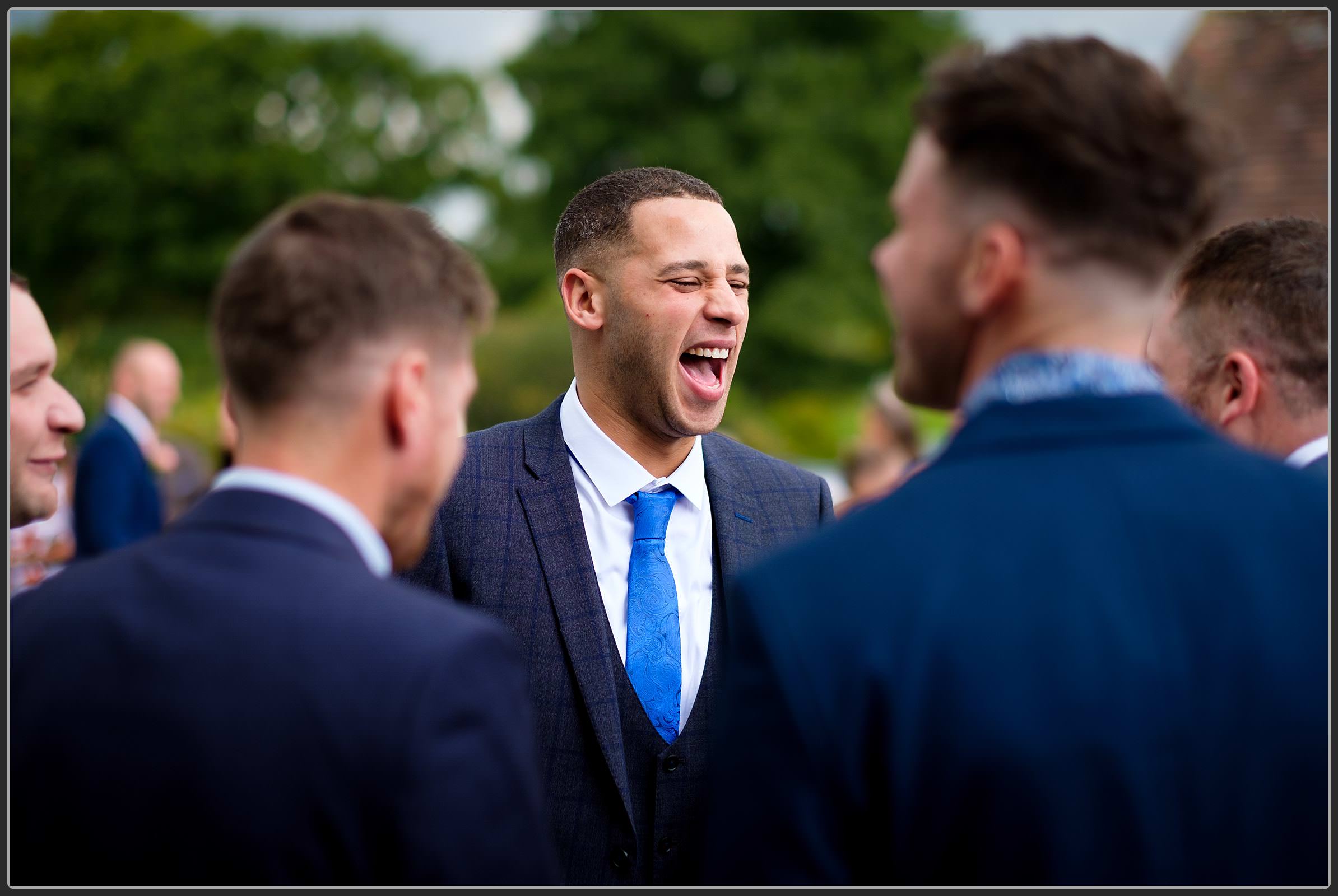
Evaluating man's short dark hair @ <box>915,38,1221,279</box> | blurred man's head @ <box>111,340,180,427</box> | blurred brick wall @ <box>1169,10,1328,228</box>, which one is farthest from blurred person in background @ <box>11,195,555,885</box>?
blurred brick wall @ <box>1169,10,1328,228</box>

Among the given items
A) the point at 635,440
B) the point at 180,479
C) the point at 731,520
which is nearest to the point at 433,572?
the point at 635,440

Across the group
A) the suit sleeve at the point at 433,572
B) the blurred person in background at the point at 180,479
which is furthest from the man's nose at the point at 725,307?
the blurred person in background at the point at 180,479

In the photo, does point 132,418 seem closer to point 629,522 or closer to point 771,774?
point 629,522

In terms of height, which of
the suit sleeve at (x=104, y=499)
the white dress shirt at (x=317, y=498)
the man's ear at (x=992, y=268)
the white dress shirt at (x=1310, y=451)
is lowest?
the suit sleeve at (x=104, y=499)

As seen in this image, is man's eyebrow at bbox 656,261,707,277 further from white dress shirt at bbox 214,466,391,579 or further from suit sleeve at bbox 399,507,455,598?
white dress shirt at bbox 214,466,391,579

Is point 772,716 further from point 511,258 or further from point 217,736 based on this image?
point 511,258

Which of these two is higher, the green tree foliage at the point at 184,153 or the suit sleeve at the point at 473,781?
the green tree foliage at the point at 184,153

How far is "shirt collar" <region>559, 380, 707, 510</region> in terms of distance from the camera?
3.20 meters

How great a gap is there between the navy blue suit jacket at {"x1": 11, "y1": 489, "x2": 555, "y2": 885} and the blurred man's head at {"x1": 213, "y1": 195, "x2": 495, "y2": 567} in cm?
21

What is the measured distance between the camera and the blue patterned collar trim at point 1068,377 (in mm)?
1634

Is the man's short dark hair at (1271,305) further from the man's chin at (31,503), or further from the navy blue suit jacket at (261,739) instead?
the man's chin at (31,503)

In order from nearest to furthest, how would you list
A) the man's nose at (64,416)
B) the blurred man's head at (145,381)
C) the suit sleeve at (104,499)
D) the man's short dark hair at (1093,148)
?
the man's short dark hair at (1093,148)
the man's nose at (64,416)
the suit sleeve at (104,499)
the blurred man's head at (145,381)

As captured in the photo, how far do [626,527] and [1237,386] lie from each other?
1540 millimetres

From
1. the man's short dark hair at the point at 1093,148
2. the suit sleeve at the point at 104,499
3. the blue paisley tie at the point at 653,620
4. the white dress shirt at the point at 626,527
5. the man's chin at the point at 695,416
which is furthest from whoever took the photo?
the suit sleeve at the point at 104,499
